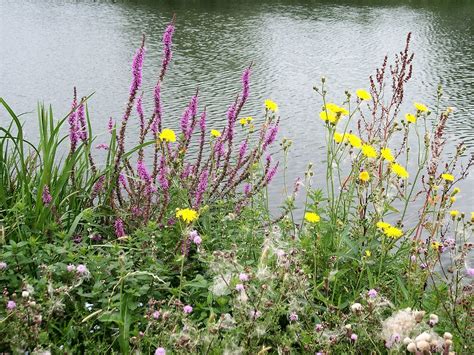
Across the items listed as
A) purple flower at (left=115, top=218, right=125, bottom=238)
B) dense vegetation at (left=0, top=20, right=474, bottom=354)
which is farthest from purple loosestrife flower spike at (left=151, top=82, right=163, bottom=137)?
purple flower at (left=115, top=218, right=125, bottom=238)

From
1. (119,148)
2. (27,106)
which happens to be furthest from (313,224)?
(27,106)

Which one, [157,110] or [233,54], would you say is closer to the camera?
[157,110]

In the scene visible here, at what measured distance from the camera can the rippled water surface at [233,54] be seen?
9.51m

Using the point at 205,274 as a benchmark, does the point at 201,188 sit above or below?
above

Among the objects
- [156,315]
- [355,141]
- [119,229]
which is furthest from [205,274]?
[355,141]

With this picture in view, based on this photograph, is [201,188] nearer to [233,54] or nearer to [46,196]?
[46,196]

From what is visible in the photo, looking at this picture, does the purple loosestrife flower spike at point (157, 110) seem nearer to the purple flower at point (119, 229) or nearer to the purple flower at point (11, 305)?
the purple flower at point (119, 229)

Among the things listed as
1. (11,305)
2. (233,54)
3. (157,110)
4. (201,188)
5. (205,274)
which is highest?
(157,110)

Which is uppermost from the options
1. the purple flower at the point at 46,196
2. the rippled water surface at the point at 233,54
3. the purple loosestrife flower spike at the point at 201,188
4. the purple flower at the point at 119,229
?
the purple flower at the point at 46,196

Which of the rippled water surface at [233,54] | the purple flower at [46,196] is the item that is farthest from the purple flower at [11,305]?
the rippled water surface at [233,54]

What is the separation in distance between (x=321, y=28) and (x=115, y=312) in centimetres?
1787

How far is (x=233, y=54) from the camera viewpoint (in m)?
14.2

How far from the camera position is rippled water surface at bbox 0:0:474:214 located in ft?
31.2

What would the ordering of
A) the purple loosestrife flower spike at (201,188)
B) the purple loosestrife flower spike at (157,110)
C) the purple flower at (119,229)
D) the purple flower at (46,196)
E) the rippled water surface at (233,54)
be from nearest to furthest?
1. the purple flower at (46,196)
2. the purple flower at (119,229)
3. the purple loosestrife flower spike at (201,188)
4. the purple loosestrife flower spike at (157,110)
5. the rippled water surface at (233,54)
